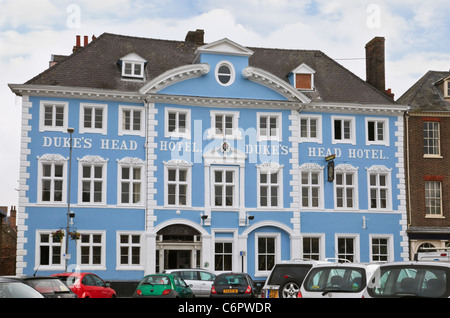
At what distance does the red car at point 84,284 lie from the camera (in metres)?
23.2

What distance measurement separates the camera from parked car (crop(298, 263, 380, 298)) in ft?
45.8

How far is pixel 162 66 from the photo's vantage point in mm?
39344

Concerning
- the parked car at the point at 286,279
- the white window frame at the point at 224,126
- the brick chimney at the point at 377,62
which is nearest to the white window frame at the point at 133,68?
the white window frame at the point at 224,126

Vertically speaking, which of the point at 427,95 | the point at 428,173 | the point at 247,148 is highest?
the point at 427,95

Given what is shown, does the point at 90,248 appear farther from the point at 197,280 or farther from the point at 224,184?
the point at 224,184

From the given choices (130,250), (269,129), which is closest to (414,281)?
(130,250)

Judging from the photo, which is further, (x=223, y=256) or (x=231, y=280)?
(x=223, y=256)

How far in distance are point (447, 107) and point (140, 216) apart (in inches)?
775

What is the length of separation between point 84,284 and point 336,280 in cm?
1208

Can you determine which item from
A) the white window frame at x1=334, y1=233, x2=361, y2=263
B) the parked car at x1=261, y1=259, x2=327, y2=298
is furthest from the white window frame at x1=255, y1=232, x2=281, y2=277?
the parked car at x1=261, y1=259, x2=327, y2=298

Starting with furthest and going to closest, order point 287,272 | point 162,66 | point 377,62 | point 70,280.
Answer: point 377,62 < point 162,66 < point 70,280 < point 287,272

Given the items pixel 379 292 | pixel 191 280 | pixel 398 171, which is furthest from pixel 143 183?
pixel 379 292

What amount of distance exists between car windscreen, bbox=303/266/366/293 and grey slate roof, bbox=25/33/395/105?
24.3 m

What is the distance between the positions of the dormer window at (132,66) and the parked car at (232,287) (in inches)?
646
